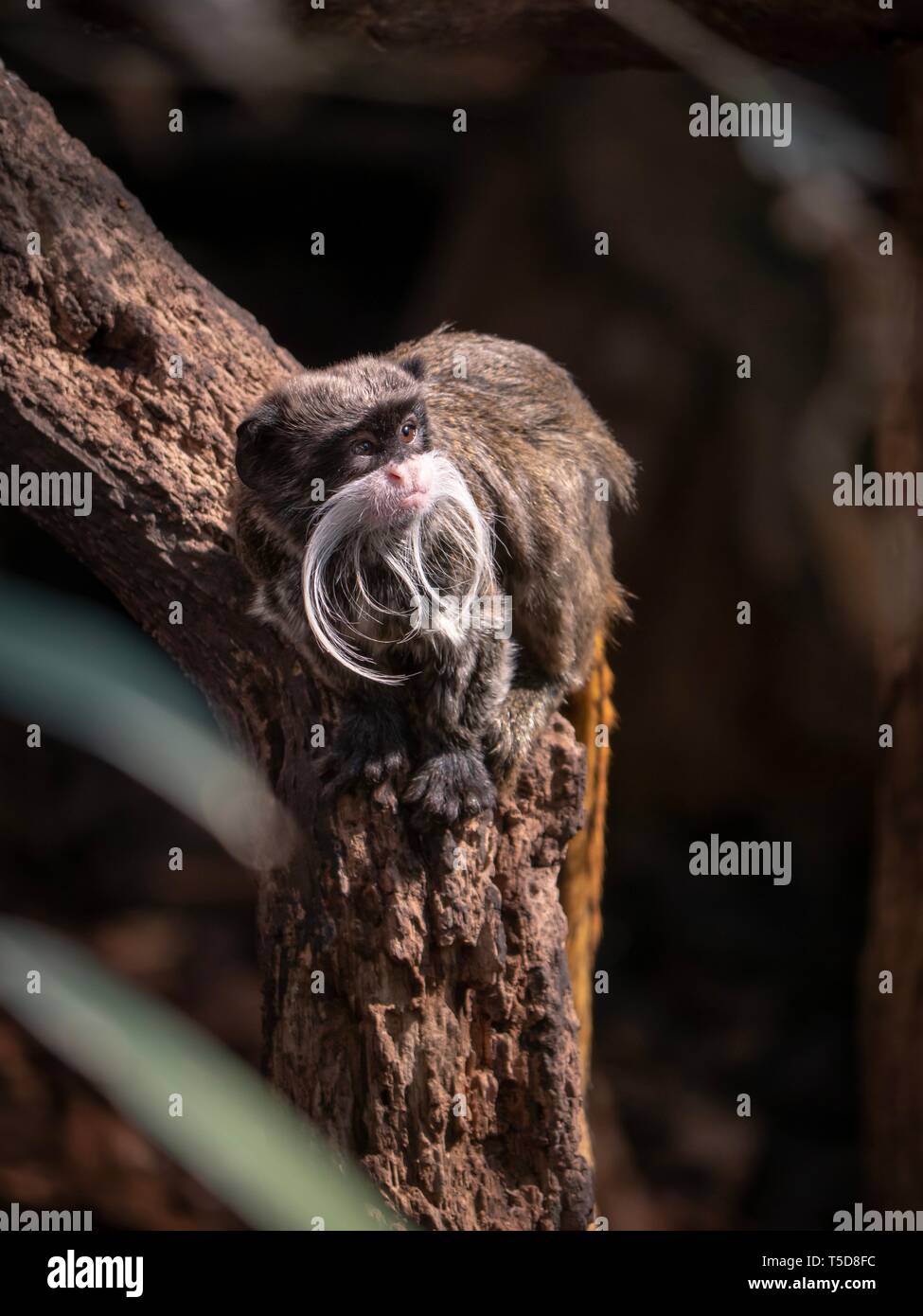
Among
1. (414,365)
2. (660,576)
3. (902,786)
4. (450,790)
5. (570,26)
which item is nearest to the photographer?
(450,790)

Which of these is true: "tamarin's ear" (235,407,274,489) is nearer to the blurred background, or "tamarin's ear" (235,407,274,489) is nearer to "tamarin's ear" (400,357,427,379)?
"tamarin's ear" (400,357,427,379)

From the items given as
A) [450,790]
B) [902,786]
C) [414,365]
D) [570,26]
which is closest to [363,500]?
[414,365]

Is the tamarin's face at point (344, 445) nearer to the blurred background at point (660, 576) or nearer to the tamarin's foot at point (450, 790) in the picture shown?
the tamarin's foot at point (450, 790)

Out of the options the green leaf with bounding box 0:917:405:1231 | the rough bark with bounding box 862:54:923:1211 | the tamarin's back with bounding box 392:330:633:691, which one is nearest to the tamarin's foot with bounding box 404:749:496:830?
the tamarin's back with bounding box 392:330:633:691

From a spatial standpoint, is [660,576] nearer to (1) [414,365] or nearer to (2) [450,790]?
(1) [414,365]
